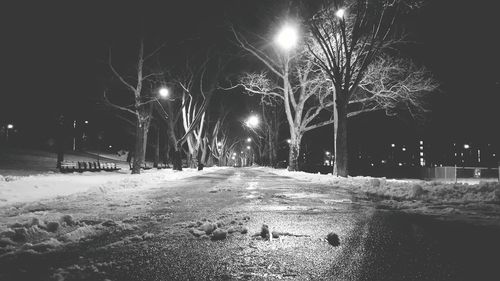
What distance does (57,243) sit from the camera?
17.1 feet

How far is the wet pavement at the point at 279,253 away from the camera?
13.4 ft

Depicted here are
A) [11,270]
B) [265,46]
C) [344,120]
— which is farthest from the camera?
[265,46]

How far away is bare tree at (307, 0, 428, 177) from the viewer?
19.8 metres

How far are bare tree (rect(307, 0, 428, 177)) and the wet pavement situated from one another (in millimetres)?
14239

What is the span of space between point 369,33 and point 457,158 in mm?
102034

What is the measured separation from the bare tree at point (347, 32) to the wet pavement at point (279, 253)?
1424 cm

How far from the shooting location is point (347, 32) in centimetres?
2275

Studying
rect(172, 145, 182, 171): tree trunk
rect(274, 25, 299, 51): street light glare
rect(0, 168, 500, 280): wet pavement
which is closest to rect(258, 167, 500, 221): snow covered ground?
rect(0, 168, 500, 280): wet pavement

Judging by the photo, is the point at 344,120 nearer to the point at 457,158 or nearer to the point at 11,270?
the point at 11,270

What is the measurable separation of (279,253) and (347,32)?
20197mm

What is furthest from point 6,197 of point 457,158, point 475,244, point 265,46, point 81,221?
point 457,158

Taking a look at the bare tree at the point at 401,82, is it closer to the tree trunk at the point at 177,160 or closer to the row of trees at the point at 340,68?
the row of trees at the point at 340,68

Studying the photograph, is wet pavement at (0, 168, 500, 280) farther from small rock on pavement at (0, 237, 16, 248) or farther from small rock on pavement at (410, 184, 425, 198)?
small rock on pavement at (410, 184, 425, 198)

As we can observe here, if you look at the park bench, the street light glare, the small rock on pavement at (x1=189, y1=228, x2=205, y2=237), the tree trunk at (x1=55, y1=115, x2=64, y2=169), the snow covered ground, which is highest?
the street light glare
